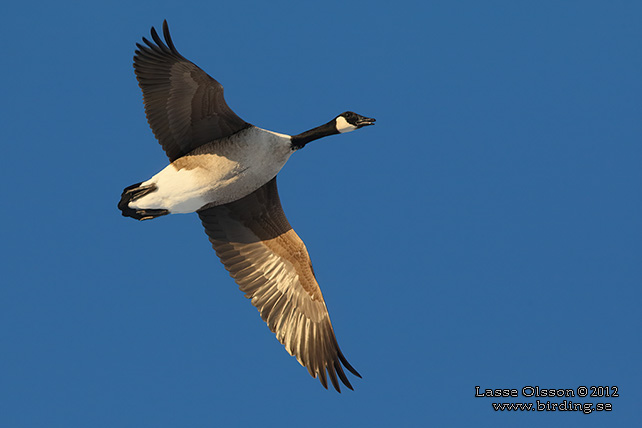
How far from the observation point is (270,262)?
10633 millimetres

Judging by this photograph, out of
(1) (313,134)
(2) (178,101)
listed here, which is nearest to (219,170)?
(2) (178,101)

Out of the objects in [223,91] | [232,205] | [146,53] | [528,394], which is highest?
[146,53]

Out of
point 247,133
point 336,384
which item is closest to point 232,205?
point 247,133

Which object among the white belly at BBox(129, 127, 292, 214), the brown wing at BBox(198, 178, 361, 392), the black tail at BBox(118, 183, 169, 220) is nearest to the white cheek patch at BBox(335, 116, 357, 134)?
the white belly at BBox(129, 127, 292, 214)

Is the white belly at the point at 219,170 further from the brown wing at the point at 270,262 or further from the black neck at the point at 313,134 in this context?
the brown wing at the point at 270,262

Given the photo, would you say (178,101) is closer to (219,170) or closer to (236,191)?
(219,170)

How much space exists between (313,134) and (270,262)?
7.49 ft

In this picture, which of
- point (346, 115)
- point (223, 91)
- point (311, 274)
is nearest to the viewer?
point (223, 91)

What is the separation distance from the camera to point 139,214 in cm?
971

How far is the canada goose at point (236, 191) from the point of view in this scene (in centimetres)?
939

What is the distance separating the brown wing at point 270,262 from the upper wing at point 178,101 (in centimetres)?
122

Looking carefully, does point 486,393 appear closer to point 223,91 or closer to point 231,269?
point 231,269

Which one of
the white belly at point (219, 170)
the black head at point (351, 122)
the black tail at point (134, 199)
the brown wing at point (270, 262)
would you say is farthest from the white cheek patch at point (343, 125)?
the black tail at point (134, 199)

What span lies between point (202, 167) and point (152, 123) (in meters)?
1.00
